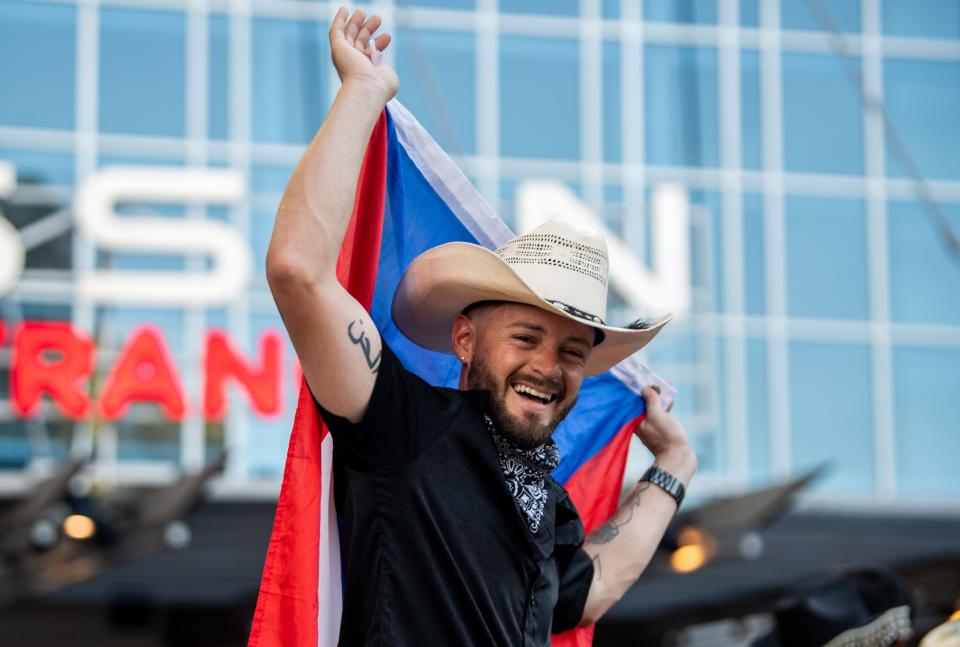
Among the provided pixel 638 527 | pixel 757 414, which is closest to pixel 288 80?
pixel 757 414

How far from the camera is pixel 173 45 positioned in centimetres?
1798

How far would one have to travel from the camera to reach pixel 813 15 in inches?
756

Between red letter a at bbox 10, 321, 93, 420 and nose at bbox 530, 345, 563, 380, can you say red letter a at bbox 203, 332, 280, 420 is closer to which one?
red letter a at bbox 10, 321, 93, 420

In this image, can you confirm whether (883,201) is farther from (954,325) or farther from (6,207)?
(6,207)

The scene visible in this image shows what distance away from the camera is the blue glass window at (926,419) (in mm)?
18875

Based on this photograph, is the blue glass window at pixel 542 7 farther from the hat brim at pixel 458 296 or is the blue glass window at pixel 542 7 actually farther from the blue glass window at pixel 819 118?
the hat brim at pixel 458 296

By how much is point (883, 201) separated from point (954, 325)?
164 centimetres

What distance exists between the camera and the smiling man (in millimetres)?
2857

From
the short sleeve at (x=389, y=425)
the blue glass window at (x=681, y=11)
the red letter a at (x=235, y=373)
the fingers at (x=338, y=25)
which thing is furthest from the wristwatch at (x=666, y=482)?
the blue glass window at (x=681, y=11)

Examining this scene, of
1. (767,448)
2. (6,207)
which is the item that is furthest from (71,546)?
(767,448)

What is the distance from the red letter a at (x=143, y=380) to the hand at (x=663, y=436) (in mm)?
11886

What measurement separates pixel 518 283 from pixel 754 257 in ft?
52.6

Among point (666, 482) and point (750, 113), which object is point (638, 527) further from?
point (750, 113)

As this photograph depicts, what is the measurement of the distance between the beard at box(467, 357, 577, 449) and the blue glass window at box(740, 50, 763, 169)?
16047 millimetres
